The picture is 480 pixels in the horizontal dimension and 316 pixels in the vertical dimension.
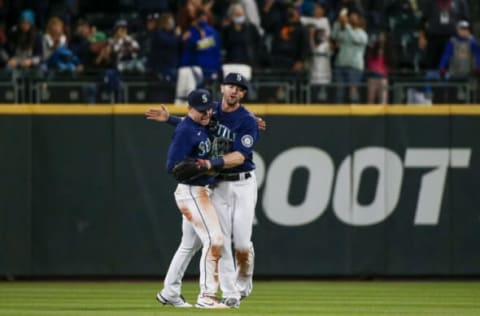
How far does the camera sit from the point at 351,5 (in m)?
21.6

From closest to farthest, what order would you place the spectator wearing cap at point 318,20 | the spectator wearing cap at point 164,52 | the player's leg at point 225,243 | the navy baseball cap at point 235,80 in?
the navy baseball cap at point 235,80 → the player's leg at point 225,243 → the spectator wearing cap at point 164,52 → the spectator wearing cap at point 318,20

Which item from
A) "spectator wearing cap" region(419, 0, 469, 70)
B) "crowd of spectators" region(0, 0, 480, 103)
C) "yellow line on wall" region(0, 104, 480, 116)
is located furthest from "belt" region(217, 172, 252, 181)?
"spectator wearing cap" region(419, 0, 469, 70)

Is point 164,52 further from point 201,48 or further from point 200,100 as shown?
point 200,100

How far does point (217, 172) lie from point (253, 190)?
21.8 inches

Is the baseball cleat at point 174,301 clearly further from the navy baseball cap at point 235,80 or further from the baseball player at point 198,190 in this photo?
the navy baseball cap at point 235,80

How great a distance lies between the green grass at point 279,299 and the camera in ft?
40.3

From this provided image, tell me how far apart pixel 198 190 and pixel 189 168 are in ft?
1.41

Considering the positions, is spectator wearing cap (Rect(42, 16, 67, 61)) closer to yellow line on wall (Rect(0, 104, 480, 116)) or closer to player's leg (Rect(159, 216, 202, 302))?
yellow line on wall (Rect(0, 104, 480, 116))

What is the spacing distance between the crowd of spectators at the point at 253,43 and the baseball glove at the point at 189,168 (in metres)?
6.37

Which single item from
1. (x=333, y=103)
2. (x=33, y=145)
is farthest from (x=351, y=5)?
(x=33, y=145)

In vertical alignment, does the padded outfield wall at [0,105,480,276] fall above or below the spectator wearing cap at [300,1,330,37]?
below

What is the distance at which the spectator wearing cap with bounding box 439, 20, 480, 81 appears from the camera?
19.8 metres

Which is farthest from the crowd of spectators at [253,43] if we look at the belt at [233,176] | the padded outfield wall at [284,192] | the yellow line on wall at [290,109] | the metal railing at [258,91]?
the belt at [233,176]

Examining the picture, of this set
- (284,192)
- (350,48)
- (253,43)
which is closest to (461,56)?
(350,48)
